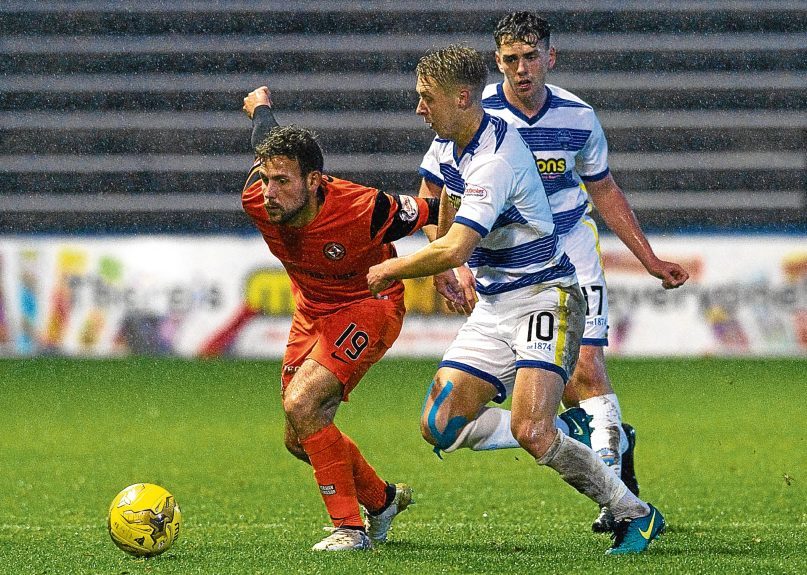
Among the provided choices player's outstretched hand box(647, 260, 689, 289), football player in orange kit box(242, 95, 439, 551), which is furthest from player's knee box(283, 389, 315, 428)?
player's outstretched hand box(647, 260, 689, 289)

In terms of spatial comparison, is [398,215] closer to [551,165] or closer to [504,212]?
[504,212]

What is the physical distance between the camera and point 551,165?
19.8 ft

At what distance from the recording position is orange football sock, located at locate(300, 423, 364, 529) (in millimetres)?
5410

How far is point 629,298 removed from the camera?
15.2 metres

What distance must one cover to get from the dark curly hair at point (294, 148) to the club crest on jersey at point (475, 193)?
704 mm

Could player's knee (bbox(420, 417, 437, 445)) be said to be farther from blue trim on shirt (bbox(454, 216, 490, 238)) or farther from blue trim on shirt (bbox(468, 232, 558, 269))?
blue trim on shirt (bbox(454, 216, 490, 238))

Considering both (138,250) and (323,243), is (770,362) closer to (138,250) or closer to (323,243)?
(138,250)

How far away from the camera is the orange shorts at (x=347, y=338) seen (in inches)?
216

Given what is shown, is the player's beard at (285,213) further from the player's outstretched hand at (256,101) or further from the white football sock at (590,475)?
the white football sock at (590,475)

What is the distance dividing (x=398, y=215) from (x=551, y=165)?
845mm

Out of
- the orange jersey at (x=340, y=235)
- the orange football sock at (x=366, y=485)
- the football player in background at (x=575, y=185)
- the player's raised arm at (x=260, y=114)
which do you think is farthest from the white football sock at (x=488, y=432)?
the player's raised arm at (x=260, y=114)

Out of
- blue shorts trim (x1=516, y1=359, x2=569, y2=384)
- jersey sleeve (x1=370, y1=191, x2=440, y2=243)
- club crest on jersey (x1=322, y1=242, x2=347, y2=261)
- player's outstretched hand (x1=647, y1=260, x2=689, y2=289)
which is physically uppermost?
jersey sleeve (x1=370, y1=191, x2=440, y2=243)

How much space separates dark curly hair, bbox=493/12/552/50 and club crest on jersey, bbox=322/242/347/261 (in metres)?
1.18

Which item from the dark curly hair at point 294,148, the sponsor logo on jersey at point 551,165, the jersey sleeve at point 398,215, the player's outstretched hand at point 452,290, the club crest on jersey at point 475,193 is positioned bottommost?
the player's outstretched hand at point 452,290
